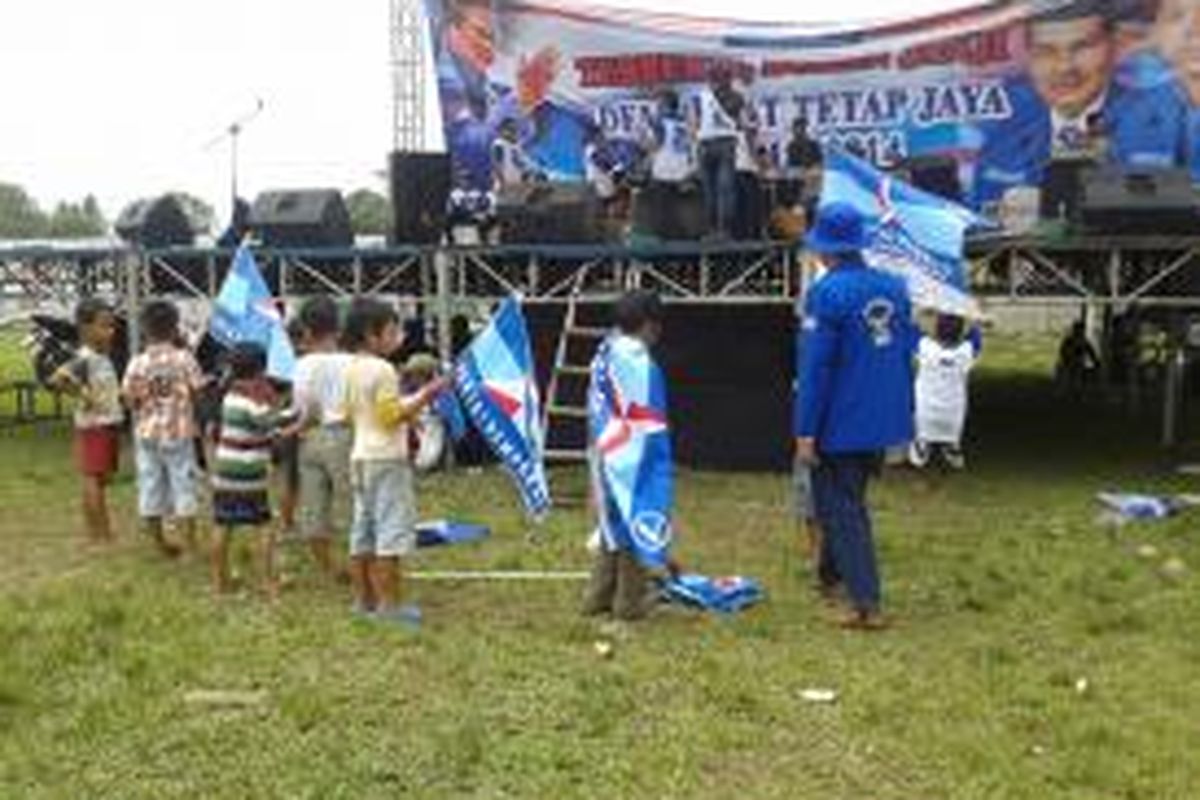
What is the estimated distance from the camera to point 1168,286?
1553 centimetres

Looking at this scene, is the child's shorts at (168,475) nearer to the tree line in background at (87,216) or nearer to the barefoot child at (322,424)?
the barefoot child at (322,424)

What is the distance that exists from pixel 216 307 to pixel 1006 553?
16.7 ft

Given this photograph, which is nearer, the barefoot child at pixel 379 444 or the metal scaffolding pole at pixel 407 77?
the barefoot child at pixel 379 444

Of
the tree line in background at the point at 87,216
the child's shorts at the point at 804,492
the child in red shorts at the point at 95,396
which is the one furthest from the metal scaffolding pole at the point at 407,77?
the child's shorts at the point at 804,492

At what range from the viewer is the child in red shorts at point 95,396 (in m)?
11.1

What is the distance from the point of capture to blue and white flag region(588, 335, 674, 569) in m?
8.59

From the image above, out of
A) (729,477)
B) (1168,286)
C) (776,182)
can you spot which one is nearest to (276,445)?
(729,477)

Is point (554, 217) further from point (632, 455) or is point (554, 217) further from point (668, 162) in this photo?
point (632, 455)

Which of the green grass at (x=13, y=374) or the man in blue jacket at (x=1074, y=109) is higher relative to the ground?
the man in blue jacket at (x=1074, y=109)

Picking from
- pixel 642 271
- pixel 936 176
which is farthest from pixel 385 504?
pixel 936 176

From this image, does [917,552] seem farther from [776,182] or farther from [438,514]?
[776,182]

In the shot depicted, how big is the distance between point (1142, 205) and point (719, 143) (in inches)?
147

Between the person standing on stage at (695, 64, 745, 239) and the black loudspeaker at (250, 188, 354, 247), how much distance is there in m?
3.10

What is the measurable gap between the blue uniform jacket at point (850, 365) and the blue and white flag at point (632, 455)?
26.6 inches
